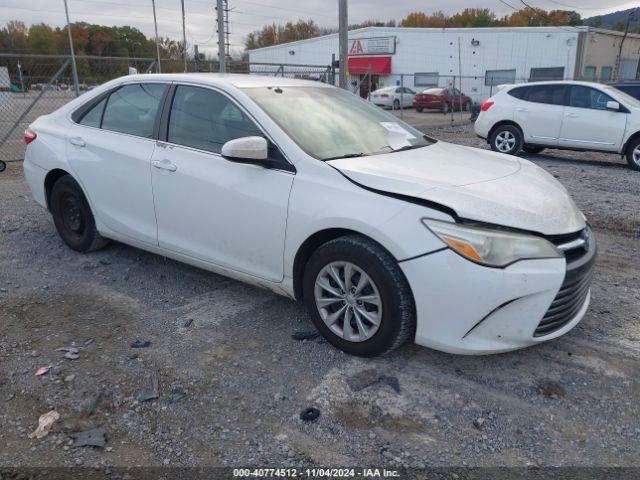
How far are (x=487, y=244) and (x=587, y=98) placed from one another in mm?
9531

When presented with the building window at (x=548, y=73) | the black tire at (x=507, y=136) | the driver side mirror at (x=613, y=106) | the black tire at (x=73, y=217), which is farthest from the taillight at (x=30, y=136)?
the building window at (x=548, y=73)

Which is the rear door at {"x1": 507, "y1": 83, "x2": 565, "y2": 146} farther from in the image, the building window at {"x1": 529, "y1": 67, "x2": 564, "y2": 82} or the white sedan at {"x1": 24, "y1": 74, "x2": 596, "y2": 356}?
the building window at {"x1": 529, "y1": 67, "x2": 564, "y2": 82}

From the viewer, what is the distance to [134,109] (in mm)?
4426

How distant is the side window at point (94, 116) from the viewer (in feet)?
15.4

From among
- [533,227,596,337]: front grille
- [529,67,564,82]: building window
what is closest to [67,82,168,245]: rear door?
[533,227,596,337]: front grille

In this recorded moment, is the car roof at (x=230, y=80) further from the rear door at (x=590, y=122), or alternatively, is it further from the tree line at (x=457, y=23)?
the tree line at (x=457, y=23)

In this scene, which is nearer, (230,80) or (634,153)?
(230,80)

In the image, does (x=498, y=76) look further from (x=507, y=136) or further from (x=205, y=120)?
(x=205, y=120)

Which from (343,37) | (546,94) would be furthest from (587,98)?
(343,37)

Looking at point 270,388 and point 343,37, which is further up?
point 343,37

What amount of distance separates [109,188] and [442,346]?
9.91 feet

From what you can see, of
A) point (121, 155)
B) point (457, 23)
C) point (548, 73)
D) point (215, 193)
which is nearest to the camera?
point (215, 193)

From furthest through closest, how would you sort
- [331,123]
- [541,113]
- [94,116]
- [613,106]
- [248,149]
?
[541,113] < [613,106] < [94,116] < [331,123] < [248,149]

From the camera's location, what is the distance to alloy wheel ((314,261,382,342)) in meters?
3.14
